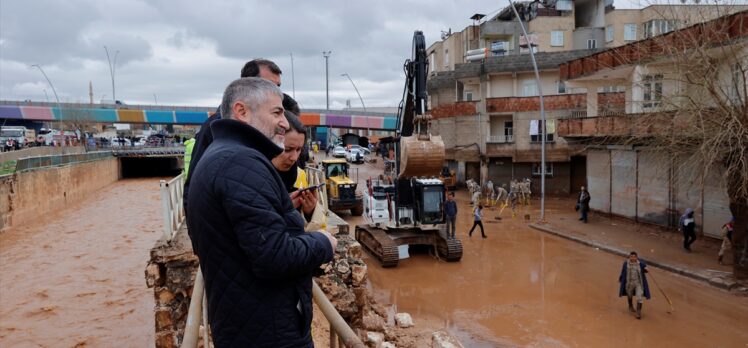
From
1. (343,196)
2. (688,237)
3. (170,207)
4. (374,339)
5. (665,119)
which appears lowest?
(374,339)

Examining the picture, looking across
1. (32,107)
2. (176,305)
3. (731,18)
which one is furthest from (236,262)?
(32,107)

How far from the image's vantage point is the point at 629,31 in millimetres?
42219

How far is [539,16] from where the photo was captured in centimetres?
4378

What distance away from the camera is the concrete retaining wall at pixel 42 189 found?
21484 millimetres

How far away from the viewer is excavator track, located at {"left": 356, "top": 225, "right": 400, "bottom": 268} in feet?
52.4

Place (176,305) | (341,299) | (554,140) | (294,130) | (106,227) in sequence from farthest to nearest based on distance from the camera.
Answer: (554,140)
(106,227)
(341,299)
(176,305)
(294,130)

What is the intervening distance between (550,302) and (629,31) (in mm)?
36693

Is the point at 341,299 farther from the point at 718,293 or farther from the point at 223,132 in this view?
the point at 718,293

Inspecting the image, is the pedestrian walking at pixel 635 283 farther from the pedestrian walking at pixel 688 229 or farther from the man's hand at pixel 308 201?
the man's hand at pixel 308 201

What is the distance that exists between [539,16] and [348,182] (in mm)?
27312

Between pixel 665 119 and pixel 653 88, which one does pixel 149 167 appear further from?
pixel 665 119

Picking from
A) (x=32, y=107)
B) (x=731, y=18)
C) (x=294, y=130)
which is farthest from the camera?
(x=32, y=107)

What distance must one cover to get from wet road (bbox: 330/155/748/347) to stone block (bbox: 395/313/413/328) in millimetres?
546

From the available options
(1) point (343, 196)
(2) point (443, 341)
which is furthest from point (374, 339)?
(1) point (343, 196)
